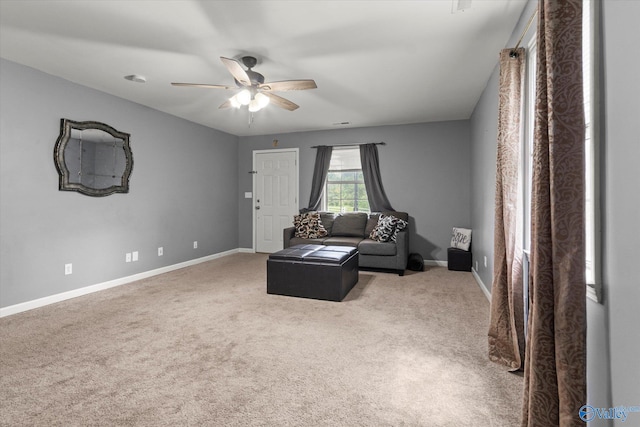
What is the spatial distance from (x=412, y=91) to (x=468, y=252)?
255 centimetres

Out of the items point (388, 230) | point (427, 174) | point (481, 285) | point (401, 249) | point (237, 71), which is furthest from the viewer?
point (427, 174)

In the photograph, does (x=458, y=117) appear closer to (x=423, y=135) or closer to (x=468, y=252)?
(x=423, y=135)

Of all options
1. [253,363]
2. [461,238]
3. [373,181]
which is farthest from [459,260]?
[253,363]

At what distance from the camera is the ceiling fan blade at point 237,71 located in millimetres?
2525

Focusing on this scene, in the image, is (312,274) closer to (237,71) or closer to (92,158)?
(237,71)

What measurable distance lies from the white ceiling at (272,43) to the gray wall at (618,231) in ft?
4.78

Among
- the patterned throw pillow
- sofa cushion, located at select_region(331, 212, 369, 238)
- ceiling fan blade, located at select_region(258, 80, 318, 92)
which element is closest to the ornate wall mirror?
ceiling fan blade, located at select_region(258, 80, 318, 92)

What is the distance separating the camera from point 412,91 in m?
3.96

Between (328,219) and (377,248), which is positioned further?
(328,219)

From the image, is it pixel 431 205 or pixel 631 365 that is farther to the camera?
pixel 431 205

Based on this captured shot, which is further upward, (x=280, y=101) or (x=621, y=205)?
(x=280, y=101)

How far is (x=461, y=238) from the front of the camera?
5.03 metres

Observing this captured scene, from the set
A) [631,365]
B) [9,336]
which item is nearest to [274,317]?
[9,336]

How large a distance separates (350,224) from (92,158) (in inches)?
150
